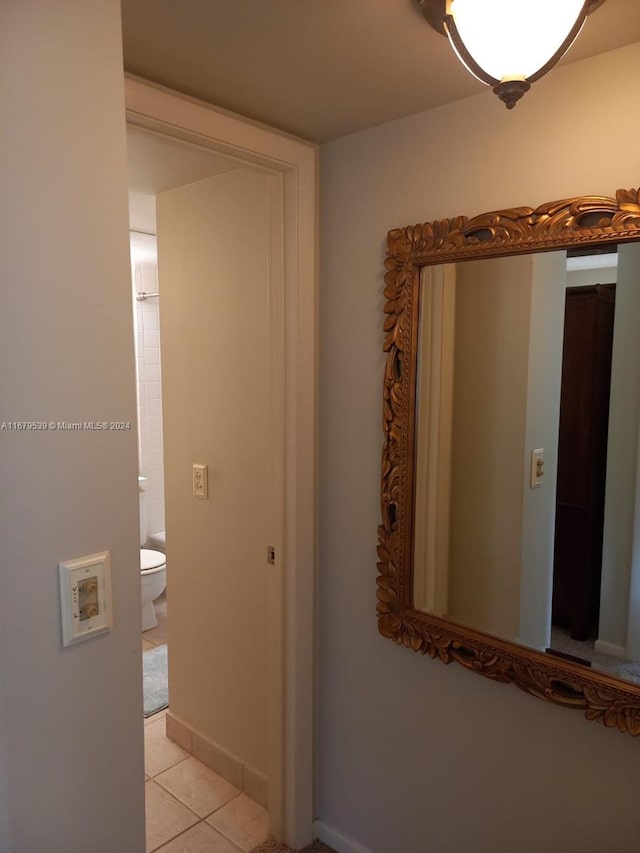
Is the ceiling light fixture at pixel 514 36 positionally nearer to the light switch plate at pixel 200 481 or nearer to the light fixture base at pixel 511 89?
the light fixture base at pixel 511 89

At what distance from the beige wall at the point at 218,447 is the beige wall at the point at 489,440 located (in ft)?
2.31

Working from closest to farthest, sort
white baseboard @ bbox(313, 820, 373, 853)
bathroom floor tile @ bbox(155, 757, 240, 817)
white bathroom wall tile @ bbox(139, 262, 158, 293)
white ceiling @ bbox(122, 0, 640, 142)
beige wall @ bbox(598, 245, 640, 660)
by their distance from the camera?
1. white ceiling @ bbox(122, 0, 640, 142)
2. beige wall @ bbox(598, 245, 640, 660)
3. white baseboard @ bbox(313, 820, 373, 853)
4. bathroom floor tile @ bbox(155, 757, 240, 817)
5. white bathroom wall tile @ bbox(139, 262, 158, 293)

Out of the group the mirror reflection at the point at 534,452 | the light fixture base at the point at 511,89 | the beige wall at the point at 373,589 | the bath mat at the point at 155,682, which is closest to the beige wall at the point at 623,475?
the mirror reflection at the point at 534,452

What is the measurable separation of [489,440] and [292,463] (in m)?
0.62

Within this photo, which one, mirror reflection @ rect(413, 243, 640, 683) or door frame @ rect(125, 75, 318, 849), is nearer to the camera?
mirror reflection @ rect(413, 243, 640, 683)

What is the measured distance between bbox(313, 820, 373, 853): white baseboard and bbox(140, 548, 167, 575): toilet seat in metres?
1.74

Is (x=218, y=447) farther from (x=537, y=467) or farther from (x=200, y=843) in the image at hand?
(x=200, y=843)

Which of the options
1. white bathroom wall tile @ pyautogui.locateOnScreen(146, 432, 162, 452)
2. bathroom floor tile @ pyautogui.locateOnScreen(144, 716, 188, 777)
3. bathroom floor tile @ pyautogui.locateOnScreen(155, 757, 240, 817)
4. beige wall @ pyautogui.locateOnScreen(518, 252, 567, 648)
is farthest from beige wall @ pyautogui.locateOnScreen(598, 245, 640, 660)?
white bathroom wall tile @ pyautogui.locateOnScreen(146, 432, 162, 452)

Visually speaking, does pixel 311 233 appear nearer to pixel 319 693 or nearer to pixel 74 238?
pixel 74 238

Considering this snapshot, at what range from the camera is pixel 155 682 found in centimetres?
291

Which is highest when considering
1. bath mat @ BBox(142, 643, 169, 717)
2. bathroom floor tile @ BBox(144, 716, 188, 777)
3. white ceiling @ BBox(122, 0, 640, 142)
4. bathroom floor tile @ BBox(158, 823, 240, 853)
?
white ceiling @ BBox(122, 0, 640, 142)

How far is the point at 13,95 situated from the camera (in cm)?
84

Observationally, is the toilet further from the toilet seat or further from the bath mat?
the bath mat

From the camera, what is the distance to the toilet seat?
337cm
